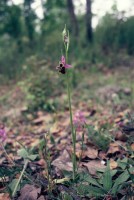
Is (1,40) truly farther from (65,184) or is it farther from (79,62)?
(65,184)

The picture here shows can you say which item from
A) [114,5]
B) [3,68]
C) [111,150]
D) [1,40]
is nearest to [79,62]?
[3,68]

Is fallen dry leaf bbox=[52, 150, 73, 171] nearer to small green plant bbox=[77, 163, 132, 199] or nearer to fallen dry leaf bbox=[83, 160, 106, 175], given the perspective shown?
fallen dry leaf bbox=[83, 160, 106, 175]

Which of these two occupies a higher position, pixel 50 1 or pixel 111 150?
pixel 50 1

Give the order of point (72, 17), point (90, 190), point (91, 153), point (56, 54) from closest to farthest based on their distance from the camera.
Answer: point (90, 190)
point (91, 153)
point (56, 54)
point (72, 17)

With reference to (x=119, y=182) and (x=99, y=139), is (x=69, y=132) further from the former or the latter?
(x=119, y=182)

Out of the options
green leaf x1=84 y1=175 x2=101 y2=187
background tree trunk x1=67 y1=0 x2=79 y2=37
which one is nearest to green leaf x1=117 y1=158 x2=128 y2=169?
green leaf x1=84 y1=175 x2=101 y2=187

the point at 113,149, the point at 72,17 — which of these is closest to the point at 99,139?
the point at 113,149

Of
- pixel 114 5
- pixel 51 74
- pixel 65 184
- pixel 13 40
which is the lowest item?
pixel 65 184

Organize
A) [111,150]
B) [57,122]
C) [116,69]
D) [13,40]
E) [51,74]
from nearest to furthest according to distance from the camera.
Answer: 1. [111,150]
2. [57,122]
3. [51,74]
4. [116,69]
5. [13,40]
